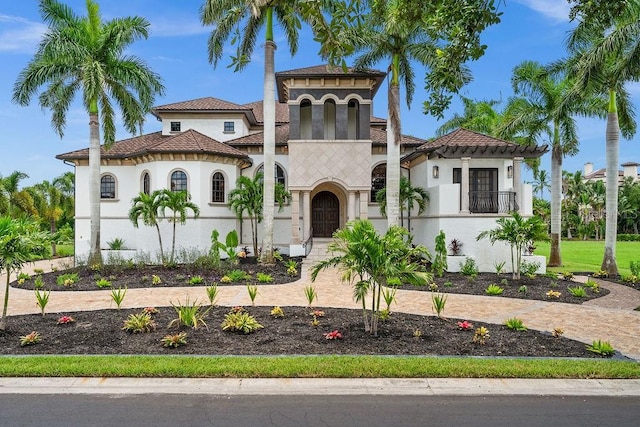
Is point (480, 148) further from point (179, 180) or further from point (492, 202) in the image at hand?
point (179, 180)

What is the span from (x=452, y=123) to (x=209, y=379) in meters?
32.8

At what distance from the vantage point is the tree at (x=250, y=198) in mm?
22406

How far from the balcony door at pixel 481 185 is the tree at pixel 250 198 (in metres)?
9.71

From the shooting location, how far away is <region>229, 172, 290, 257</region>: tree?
22.4 m

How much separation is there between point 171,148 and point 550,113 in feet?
64.1

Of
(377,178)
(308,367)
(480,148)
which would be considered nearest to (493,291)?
(480,148)

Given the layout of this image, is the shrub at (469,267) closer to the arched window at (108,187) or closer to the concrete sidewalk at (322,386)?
the concrete sidewalk at (322,386)

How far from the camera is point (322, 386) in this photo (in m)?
6.49

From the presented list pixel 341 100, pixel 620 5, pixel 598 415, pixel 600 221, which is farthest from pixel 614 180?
pixel 600 221

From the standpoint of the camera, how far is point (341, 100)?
23.7m

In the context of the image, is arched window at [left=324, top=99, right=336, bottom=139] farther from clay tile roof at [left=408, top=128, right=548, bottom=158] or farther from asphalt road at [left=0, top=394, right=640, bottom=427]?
asphalt road at [left=0, top=394, right=640, bottom=427]

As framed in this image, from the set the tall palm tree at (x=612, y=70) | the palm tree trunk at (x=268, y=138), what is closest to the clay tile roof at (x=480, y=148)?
the tall palm tree at (x=612, y=70)

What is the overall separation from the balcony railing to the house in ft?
0.17

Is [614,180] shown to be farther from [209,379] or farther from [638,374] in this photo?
[209,379]
